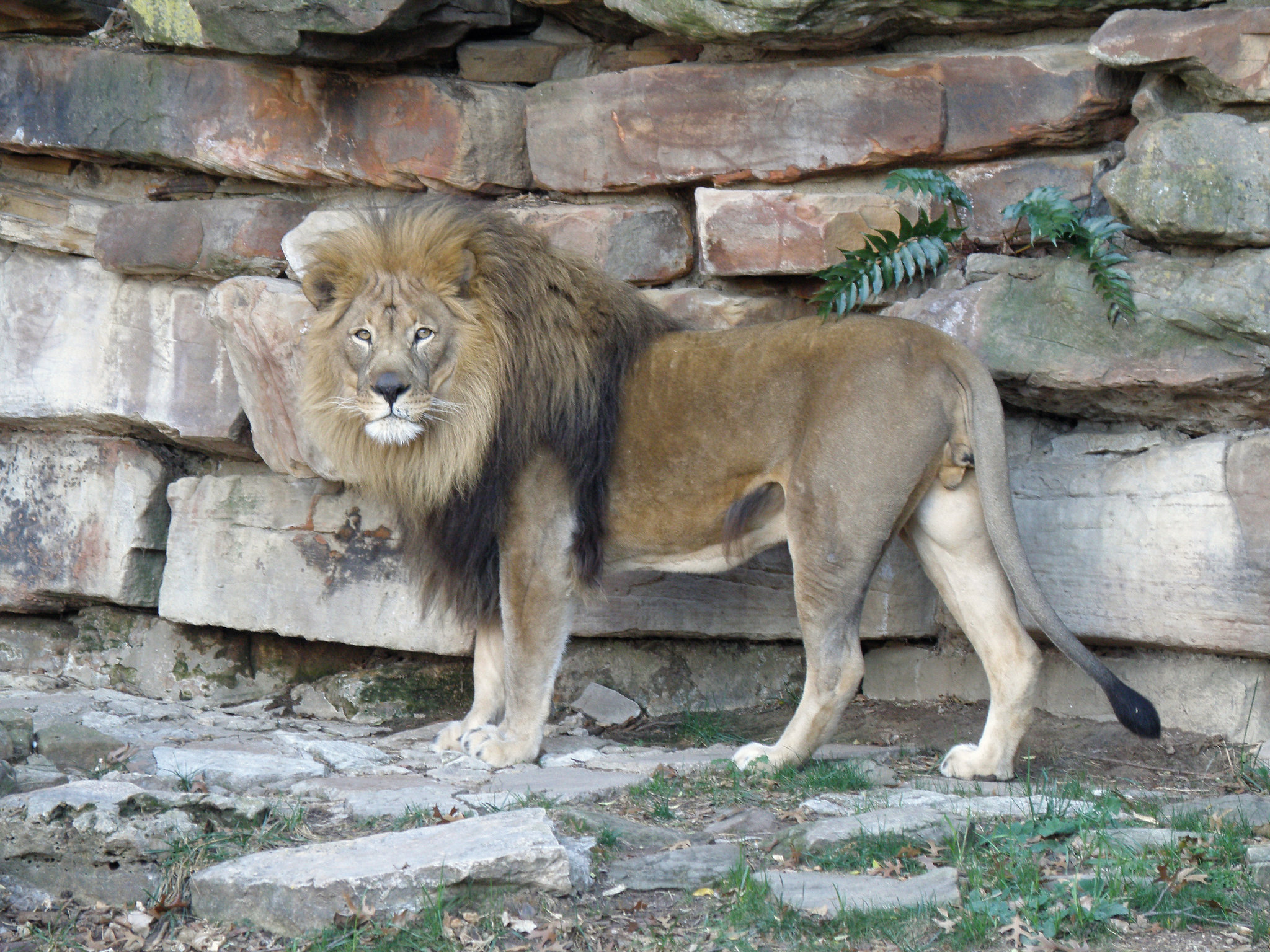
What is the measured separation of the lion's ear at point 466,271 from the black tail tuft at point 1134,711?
2.46 metres

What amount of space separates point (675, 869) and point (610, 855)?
19 cm

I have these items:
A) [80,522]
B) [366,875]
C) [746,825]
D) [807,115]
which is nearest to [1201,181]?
[807,115]

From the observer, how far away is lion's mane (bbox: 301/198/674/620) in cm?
448

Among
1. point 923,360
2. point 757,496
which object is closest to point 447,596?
point 757,496

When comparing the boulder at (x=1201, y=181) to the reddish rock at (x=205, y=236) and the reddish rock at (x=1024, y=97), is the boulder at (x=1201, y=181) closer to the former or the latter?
the reddish rock at (x=1024, y=97)

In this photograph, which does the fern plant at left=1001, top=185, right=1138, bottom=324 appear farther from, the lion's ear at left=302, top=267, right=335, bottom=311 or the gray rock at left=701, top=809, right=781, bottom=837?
the lion's ear at left=302, top=267, right=335, bottom=311

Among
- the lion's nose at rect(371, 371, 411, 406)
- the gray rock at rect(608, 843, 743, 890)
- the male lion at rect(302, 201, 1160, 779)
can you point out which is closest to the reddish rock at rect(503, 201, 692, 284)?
the male lion at rect(302, 201, 1160, 779)

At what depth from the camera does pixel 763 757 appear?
4.32m

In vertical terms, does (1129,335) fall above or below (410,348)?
above

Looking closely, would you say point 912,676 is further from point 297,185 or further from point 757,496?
point 297,185

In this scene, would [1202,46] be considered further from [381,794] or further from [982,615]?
[381,794]

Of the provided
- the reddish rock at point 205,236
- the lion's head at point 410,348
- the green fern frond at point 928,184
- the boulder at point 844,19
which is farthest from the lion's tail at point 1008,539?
the reddish rock at point 205,236

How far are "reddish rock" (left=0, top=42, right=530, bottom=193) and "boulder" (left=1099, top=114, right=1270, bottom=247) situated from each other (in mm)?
2608

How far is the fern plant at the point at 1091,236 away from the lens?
177 inches
